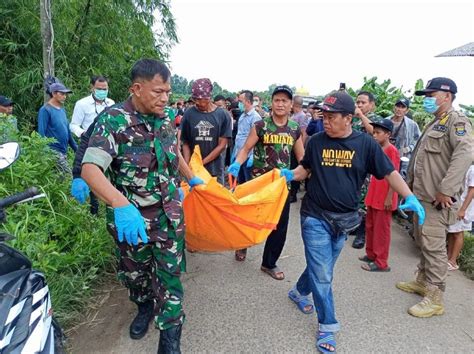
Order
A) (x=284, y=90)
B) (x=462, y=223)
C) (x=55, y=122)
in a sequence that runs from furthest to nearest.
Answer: (x=55, y=122) < (x=462, y=223) < (x=284, y=90)

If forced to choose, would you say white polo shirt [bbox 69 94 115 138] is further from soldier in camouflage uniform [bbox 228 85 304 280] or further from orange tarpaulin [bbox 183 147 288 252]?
orange tarpaulin [bbox 183 147 288 252]

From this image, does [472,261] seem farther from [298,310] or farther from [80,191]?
[80,191]

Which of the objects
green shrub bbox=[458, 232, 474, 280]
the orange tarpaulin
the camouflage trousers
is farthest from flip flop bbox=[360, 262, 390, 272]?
the camouflage trousers

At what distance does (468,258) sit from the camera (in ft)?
13.3

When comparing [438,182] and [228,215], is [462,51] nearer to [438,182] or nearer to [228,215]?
[438,182]

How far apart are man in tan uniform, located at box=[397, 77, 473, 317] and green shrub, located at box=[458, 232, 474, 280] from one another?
1151mm

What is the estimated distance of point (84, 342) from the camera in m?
2.48

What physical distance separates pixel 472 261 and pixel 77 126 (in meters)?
5.22

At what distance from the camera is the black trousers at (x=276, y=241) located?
346 centimetres

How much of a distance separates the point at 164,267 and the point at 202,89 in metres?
2.30

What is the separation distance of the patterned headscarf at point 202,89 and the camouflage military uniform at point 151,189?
1658 mm

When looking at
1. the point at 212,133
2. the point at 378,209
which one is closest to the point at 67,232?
the point at 212,133

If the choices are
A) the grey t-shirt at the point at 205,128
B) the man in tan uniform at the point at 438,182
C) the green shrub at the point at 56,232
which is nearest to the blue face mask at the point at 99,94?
the green shrub at the point at 56,232

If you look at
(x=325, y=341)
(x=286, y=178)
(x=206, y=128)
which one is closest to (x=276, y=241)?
(x=286, y=178)
